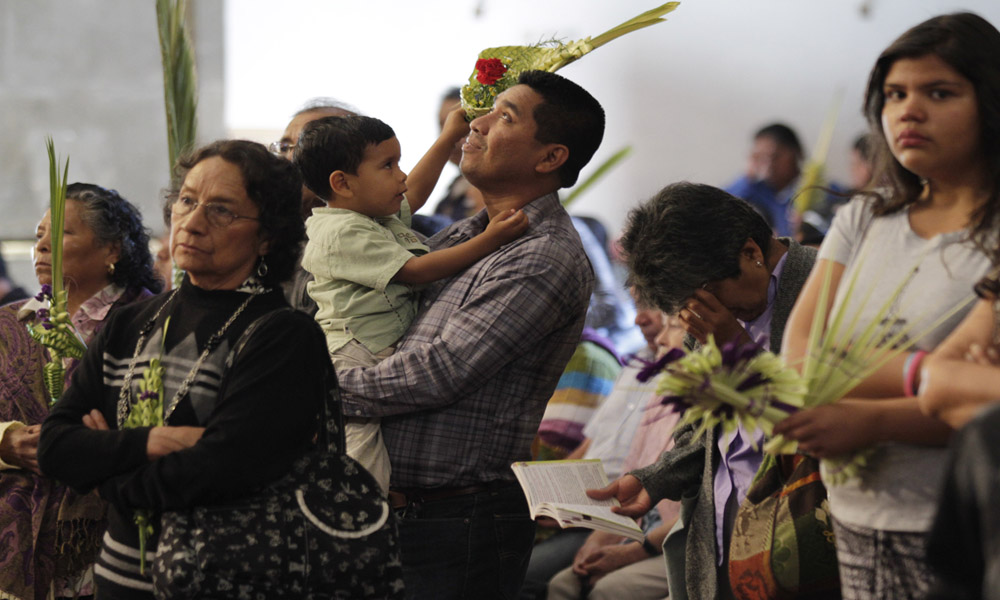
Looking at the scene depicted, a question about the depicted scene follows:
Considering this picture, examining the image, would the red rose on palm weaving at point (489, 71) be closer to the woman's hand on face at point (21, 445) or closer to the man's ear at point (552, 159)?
the man's ear at point (552, 159)

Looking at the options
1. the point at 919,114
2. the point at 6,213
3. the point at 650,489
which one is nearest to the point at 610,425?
the point at 650,489

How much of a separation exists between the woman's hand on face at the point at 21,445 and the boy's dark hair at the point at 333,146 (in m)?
0.90

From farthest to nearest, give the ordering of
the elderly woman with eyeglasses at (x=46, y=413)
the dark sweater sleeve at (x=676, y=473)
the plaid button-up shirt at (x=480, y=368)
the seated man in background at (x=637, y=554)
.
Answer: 1. the seated man in background at (x=637, y=554)
2. the elderly woman with eyeglasses at (x=46, y=413)
3. the dark sweater sleeve at (x=676, y=473)
4. the plaid button-up shirt at (x=480, y=368)

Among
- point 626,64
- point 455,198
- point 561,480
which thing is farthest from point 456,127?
point 626,64

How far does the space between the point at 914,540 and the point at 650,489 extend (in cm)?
90

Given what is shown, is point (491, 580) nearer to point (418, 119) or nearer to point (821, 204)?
point (821, 204)

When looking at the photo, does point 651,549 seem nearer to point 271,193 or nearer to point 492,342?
point 492,342

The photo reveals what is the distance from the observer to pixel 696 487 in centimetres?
260

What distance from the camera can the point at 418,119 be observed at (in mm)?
7109

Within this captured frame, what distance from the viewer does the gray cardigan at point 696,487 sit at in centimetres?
244

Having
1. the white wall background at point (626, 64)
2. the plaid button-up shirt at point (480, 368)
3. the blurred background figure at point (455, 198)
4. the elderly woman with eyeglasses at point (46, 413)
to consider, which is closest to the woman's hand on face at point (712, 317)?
the plaid button-up shirt at point (480, 368)

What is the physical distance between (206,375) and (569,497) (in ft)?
2.59

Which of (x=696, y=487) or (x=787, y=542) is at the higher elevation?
(x=787, y=542)

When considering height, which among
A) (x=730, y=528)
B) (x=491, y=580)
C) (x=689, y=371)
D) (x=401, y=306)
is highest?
(x=689, y=371)
